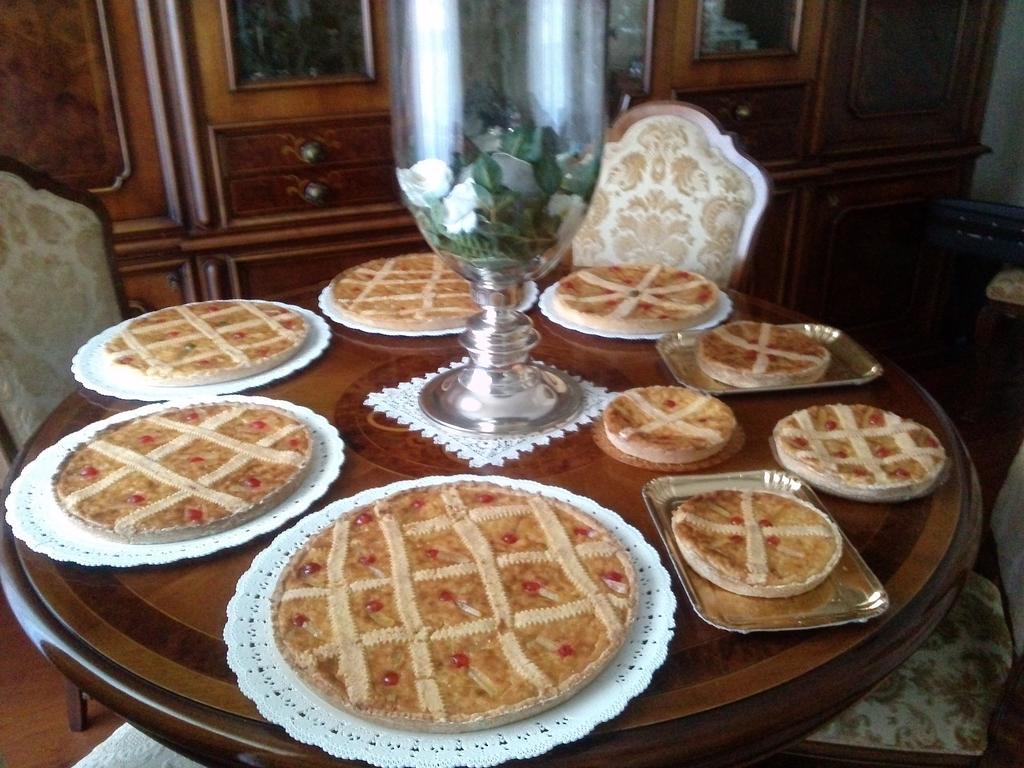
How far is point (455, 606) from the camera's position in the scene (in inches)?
31.9

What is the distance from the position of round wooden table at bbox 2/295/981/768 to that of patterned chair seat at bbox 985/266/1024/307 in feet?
5.86

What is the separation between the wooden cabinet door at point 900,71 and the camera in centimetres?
265

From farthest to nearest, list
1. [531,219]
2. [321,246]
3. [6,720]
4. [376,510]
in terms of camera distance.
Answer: [321,246] → [6,720] → [531,219] → [376,510]

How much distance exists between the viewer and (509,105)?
3.58 ft

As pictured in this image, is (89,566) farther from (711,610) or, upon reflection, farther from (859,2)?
(859,2)

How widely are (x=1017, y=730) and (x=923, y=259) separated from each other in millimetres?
2480

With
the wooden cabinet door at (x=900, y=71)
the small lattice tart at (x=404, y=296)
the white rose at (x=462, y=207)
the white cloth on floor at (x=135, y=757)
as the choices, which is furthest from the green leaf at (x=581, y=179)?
the wooden cabinet door at (x=900, y=71)

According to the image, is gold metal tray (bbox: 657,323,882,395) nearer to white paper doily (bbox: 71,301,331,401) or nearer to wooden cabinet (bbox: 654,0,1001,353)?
white paper doily (bbox: 71,301,331,401)

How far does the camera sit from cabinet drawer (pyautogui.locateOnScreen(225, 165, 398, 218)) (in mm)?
2145

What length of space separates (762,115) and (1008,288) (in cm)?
94

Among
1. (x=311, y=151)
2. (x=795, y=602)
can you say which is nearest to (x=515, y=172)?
(x=795, y=602)

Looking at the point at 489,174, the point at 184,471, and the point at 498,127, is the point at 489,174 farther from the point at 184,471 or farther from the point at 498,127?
the point at 184,471

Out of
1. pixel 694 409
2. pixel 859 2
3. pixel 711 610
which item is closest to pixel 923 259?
pixel 859 2

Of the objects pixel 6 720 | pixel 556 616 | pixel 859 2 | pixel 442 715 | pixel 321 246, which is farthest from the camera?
pixel 859 2
